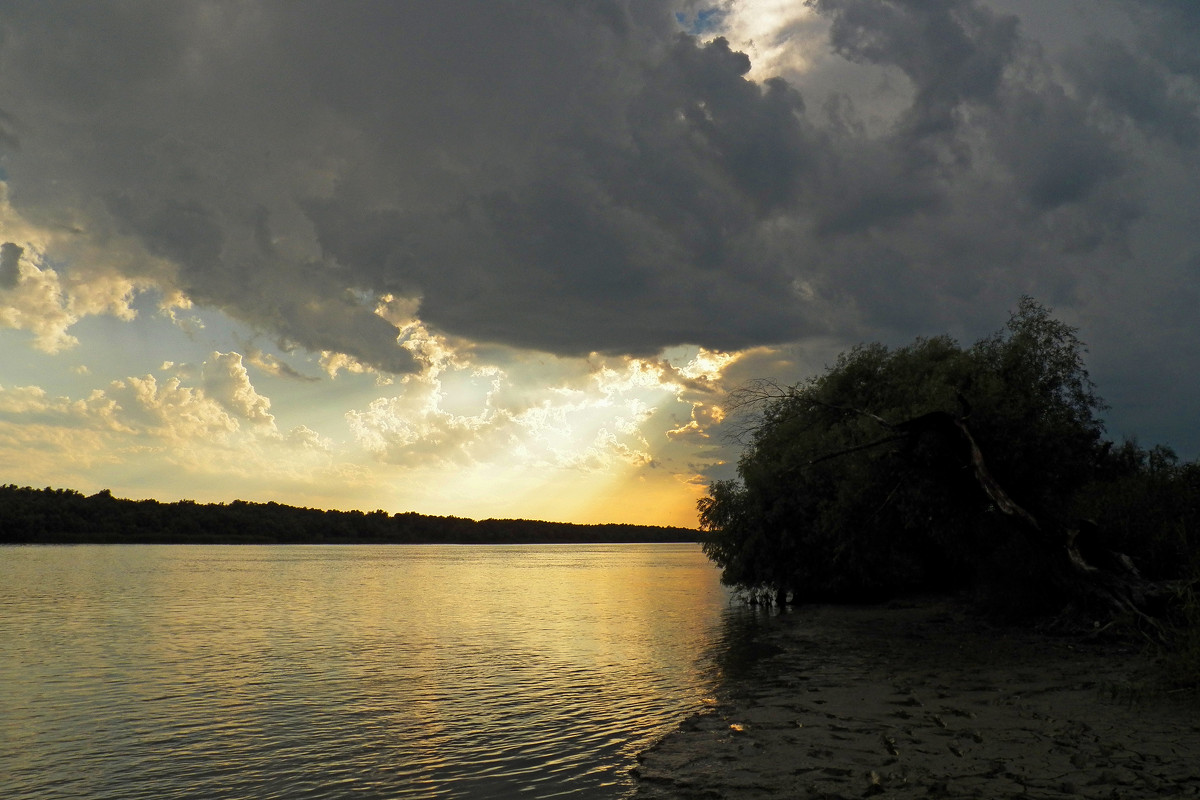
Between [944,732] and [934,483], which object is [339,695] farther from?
[934,483]

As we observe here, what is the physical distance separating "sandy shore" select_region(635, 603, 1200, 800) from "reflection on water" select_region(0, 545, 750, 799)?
4.18 ft

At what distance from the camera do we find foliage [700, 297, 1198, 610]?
73.5 ft

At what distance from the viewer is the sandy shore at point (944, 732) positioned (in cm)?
1025

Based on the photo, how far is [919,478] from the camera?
82.9ft

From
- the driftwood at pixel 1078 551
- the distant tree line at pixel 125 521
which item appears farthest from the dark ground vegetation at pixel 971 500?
the distant tree line at pixel 125 521

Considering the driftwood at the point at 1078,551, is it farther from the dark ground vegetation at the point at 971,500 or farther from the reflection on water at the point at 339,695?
the reflection on water at the point at 339,695

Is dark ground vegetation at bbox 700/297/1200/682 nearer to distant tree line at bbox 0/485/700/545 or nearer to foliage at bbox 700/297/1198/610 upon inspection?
foliage at bbox 700/297/1198/610

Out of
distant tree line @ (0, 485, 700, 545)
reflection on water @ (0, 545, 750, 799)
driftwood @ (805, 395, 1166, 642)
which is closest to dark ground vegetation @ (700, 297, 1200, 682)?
driftwood @ (805, 395, 1166, 642)

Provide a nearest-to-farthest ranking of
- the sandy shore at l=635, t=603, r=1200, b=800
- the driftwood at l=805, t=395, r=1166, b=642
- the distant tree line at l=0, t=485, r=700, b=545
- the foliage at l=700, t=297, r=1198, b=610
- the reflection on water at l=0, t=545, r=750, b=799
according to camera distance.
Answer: the sandy shore at l=635, t=603, r=1200, b=800, the reflection on water at l=0, t=545, r=750, b=799, the driftwood at l=805, t=395, r=1166, b=642, the foliage at l=700, t=297, r=1198, b=610, the distant tree line at l=0, t=485, r=700, b=545

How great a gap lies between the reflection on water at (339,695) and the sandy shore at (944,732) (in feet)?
4.18

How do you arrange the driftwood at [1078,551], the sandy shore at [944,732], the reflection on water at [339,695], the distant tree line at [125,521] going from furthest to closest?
the distant tree line at [125,521]
the driftwood at [1078,551]
the reflection on water at [339,695]
the sandy shore at [944,732]

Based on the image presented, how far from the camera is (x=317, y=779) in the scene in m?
12.4

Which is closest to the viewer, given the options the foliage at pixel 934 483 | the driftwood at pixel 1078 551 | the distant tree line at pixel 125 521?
the driftwood at pixel 1078 551

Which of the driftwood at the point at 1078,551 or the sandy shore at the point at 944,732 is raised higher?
the driftwood at the point at 1078,551
